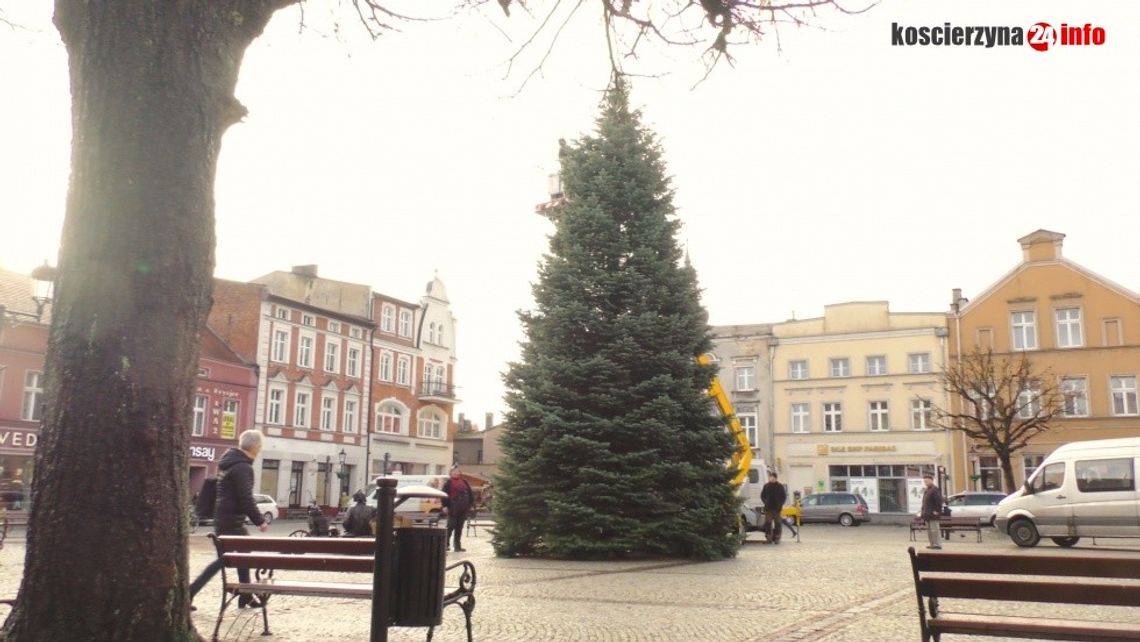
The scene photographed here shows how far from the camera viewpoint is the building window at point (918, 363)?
51.9 meters

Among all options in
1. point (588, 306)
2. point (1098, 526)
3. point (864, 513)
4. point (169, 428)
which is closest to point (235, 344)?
point (864, 513)

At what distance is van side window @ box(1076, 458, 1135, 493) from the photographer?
21.1m

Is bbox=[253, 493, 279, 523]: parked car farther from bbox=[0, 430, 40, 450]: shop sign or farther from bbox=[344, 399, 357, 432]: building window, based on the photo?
bbox=[344, 399, 357, 432]: building window

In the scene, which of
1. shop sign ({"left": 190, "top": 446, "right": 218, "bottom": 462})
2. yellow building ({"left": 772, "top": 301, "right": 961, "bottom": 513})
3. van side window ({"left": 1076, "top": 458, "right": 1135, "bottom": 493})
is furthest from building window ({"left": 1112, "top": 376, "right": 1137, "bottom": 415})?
shop sign ({"left": 190, "top": 446, "right": 218, "bottom": 462})

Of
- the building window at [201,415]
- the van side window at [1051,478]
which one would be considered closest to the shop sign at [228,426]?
the building window at [201,415]

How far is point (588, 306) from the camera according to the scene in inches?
728

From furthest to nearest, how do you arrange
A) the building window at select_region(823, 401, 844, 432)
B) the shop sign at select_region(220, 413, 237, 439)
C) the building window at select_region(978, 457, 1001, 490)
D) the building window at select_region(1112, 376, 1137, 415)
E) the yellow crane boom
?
the building window at select_region(823, 401, 844, 432), the building window at select_region(978, 457, 1001, 490), the building window at select_region(1112, 376, 1137, 415), the shop sign at select_region(220, 413, 237, 439), the yellow crane boom

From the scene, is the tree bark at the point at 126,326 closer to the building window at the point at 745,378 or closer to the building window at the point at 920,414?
the building window at the point at 920,414

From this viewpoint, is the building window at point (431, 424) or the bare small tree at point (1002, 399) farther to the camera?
the building window at point (431, 424)

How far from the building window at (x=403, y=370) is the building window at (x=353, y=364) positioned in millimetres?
3573

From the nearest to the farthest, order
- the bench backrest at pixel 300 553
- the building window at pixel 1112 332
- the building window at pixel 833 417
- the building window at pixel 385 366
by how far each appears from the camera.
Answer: the bench backrest at pixel 300 553 → the building window at pixel 1112 332 → the building window at pixel 833 417 → the building window at pixel 385 366

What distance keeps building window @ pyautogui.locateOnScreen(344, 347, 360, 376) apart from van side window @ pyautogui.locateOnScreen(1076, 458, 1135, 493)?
40170mm

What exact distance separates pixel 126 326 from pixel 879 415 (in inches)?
2022

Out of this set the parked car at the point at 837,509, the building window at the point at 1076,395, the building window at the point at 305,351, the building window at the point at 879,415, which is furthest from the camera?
the building window at the point at 879,415
